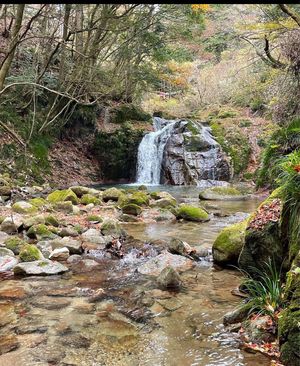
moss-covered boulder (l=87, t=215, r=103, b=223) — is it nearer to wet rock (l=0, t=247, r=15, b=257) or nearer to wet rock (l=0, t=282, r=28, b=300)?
wet rock (l=0, t=247, r=15, b=257)

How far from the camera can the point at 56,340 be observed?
333 cm

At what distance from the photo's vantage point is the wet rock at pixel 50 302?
13.5 feet

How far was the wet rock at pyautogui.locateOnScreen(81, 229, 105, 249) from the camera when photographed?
22.2 feet

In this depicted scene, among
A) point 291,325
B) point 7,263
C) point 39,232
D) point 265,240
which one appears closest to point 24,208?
point 39,232

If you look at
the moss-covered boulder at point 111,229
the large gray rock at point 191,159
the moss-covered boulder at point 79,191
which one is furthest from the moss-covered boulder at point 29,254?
the large gray rock at point 191,159

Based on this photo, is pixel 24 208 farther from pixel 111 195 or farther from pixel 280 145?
pixel 280 145

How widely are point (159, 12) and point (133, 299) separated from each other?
12100 millimetres

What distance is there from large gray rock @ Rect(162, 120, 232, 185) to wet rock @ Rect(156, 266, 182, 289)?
12.6 m

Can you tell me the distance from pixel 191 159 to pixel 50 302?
45.9ft

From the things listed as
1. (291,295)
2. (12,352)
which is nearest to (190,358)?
(291,295)

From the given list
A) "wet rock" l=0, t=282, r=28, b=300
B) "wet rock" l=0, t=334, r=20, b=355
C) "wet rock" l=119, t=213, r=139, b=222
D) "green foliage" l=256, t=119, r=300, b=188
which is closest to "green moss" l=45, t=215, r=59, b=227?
"wet rock" l=119, t=213, r=139, b=222

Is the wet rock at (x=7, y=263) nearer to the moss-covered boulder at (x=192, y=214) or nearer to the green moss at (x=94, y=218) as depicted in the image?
the green moss at (x=94, y=218)

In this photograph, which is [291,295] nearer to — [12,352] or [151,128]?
[12,352]

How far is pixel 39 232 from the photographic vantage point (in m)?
7.10
